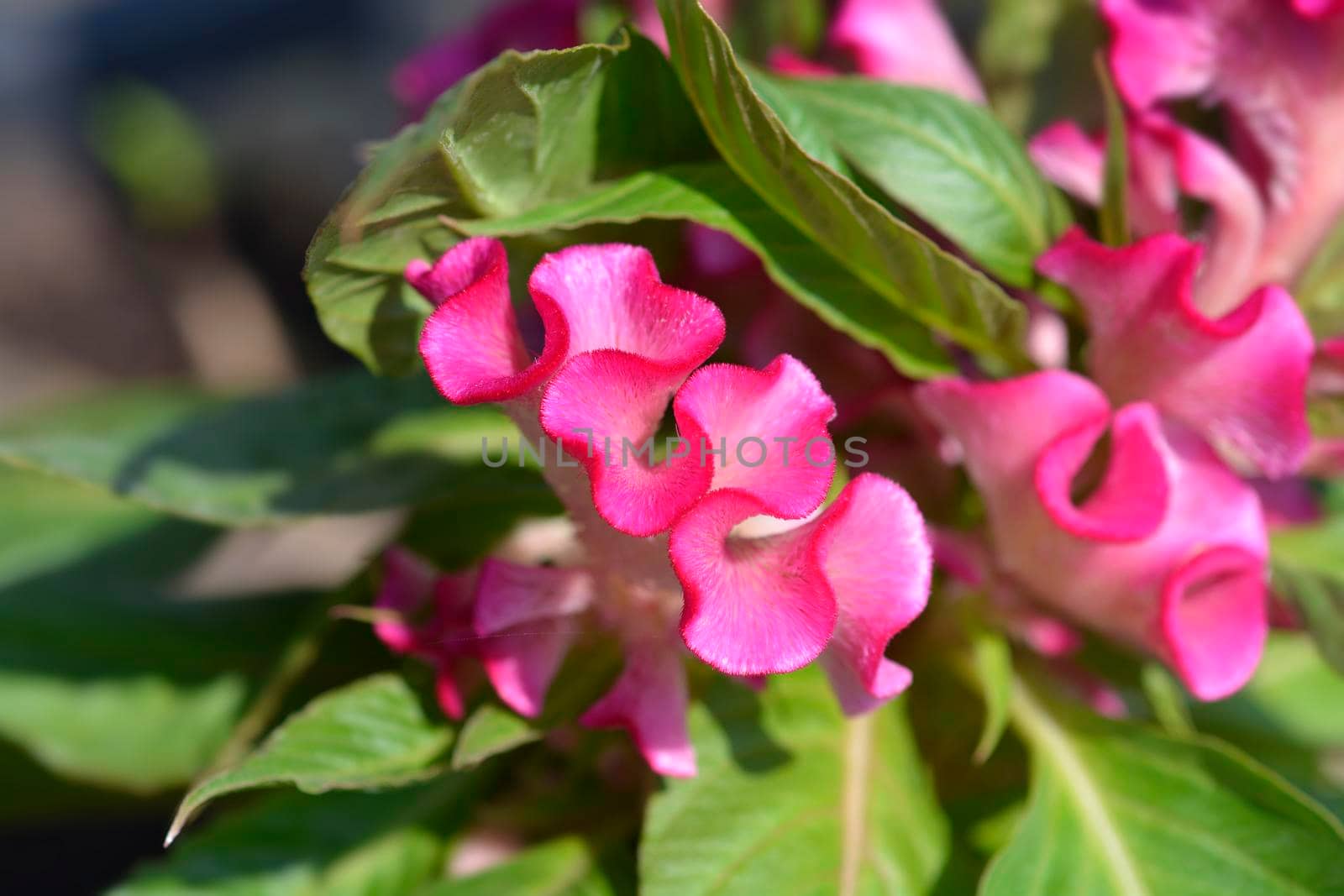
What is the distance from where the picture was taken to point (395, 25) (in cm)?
304

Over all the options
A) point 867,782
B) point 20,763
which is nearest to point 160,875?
point 20,763

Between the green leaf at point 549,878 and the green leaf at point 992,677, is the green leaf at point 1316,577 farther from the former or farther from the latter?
the green leaf at point 549,878

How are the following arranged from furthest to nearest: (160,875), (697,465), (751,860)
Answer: (160,875), (751,860), (697,465)

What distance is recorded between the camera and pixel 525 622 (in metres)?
0.46

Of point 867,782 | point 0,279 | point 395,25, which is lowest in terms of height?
point 0,279

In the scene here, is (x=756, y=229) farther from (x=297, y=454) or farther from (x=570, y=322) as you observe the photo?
(x=297, y=454)

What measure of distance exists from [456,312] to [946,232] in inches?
8.6

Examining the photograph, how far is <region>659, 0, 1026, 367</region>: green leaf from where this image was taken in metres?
0.39

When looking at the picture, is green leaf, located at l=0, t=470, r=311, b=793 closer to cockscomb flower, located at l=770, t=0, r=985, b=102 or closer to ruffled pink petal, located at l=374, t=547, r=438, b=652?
ruffled pink petal, located at l=374, t=547, r=438, b=652

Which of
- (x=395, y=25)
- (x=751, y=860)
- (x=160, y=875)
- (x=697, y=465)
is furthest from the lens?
(x=395, y=25)

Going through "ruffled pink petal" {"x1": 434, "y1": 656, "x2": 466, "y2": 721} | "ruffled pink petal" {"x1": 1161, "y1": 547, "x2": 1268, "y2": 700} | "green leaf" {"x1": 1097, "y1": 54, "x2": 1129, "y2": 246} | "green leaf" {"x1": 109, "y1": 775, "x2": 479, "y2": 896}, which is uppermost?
"green leaf" {"x1": 1097, "y1": 54, "x2": 1129, "y2": 246}

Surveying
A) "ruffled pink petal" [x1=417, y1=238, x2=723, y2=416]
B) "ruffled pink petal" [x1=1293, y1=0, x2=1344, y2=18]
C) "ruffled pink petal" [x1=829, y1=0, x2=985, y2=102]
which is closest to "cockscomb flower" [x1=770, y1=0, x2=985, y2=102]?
"ruffled pink petal" [x1=829, y1=0, x2=985, y2=102]

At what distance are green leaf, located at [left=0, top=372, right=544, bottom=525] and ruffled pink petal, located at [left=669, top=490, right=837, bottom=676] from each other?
0.70 feet

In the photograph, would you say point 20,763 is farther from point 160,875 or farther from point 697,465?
point 697,465
